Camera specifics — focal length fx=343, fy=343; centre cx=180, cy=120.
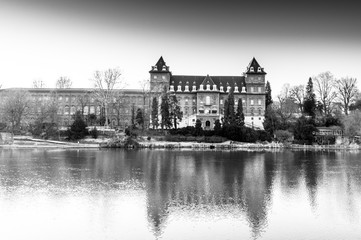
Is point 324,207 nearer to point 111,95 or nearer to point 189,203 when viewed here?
point 189,203

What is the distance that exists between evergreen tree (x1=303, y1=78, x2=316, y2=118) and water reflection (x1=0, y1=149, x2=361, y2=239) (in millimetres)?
41732

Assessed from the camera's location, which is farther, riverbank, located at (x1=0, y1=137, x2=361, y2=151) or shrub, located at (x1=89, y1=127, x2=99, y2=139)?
shrub, located at (x1=89, y1=127, x2=99, y2=139)

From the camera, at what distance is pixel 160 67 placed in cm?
7081

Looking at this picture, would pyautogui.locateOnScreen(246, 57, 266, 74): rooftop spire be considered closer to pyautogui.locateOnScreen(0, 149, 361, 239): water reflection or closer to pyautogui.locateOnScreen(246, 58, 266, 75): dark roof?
pyautogui.locateOnScreen(246, 58, 266, 75): dark roof

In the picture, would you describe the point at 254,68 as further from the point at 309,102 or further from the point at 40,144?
the point at 40,144

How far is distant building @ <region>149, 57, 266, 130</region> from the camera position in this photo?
6931 cm

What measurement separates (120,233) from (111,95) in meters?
52.6

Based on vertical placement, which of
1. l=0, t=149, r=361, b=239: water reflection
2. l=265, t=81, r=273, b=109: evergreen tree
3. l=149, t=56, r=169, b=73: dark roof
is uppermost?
l=149, t=56, r=169, b=73: dark roof

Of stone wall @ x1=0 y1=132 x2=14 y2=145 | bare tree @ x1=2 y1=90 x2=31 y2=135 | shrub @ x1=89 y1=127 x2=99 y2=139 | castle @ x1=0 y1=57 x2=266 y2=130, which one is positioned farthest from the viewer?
castle @ x1=0 y1=57 x2=266 y2=130

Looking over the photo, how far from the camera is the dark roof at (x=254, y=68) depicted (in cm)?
7231

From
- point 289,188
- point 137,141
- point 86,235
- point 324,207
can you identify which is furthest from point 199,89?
point 86,235

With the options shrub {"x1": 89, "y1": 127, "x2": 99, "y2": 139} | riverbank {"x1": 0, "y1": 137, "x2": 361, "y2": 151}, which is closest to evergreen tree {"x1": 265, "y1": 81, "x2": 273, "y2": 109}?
riverbank {"x1": 0, "y1": 137, "x2": 361, "y2": 151}

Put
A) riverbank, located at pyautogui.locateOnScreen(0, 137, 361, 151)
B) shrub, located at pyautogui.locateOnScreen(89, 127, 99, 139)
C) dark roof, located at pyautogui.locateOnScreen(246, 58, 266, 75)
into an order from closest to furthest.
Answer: riverbank, located at pyautogui.locateOnScreen(0, 137, 361, 151), shrub, located at pyautogui.locateOnScreen(89, 127, 99, 139), dark roof, located at pyautogui.locateOnScreen(246, 58, 266, 75)

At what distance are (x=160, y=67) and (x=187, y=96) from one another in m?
8.19
